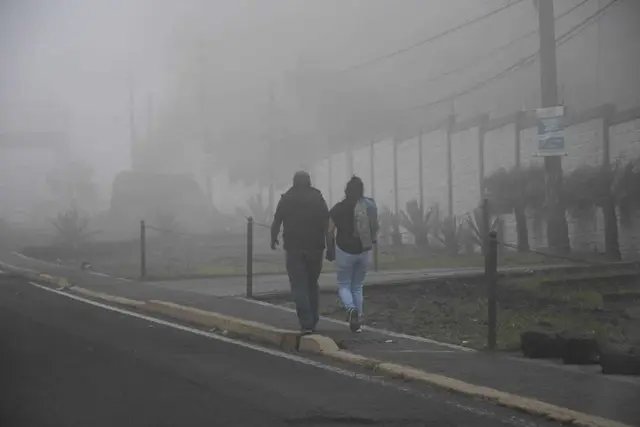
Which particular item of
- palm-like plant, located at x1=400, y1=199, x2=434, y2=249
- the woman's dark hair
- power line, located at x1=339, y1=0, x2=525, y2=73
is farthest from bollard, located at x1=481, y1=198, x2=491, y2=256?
the woman's dark hair

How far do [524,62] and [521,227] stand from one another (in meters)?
2.82

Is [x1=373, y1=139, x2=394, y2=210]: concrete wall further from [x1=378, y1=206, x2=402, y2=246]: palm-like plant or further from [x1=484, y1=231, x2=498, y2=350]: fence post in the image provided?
[x1=484, y1=231, x2=498, y2=350]: fence post

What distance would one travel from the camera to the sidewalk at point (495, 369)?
4645 millimetres

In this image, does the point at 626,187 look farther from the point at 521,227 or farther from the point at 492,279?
the point at 492,279

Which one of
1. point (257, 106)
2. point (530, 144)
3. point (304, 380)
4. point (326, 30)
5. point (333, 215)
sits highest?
point (326, 30)

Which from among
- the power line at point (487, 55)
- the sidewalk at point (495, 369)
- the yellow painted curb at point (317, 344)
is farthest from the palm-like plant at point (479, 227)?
the yellow painted curb at point (317, 344)

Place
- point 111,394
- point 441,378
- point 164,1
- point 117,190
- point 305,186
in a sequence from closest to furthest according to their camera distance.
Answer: point 111,394 → point 441,378 → point 305,186 → point 164,1 → point 117,190

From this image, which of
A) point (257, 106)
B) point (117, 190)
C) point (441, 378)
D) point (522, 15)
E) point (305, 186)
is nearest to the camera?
point (441, 378)

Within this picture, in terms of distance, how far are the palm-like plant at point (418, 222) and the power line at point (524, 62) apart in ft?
7.98

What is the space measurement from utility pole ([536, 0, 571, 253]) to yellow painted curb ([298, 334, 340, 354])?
5.75m

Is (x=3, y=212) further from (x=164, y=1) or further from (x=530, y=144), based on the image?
(x=530, y=144)

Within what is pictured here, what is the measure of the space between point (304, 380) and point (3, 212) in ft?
29.3

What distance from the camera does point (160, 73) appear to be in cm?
1723

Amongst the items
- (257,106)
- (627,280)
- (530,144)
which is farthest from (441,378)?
(257,106)
